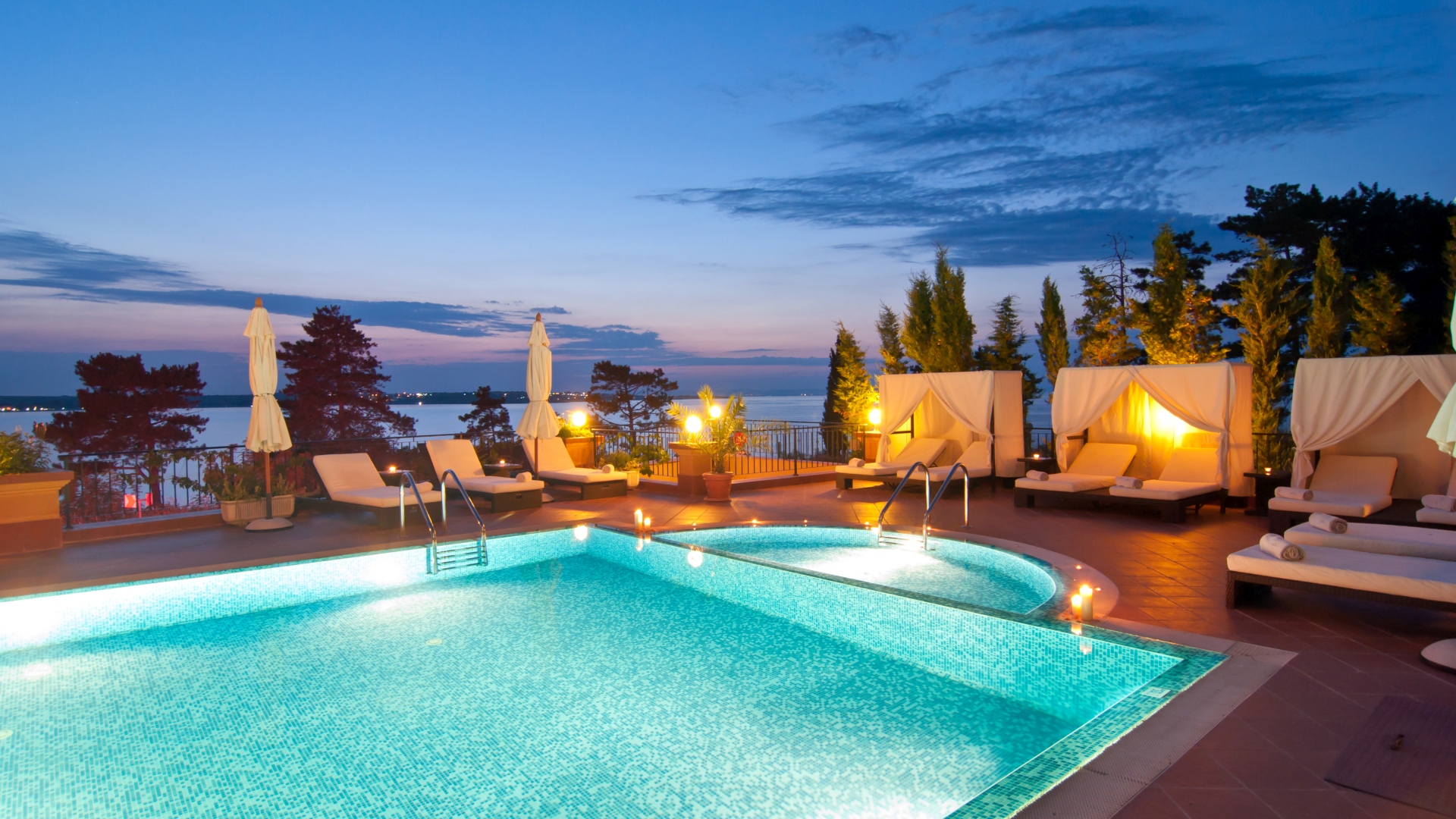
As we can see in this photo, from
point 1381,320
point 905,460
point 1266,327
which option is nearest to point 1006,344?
point 1266,327

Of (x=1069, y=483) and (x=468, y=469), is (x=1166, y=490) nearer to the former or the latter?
(x=1069, y=483)

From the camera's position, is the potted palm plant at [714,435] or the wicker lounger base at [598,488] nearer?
the potted palm plant at [714,435]

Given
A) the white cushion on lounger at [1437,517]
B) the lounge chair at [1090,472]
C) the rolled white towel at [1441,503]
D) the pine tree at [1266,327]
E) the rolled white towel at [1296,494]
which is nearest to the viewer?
the white cushion on lounger at [1437,517]

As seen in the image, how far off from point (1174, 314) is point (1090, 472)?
26.9 ft

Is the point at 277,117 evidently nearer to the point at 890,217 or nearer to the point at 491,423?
the point at 890,217

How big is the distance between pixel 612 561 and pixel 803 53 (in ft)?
30.7

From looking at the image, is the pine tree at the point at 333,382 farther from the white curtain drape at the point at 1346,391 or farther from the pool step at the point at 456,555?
the white curtain drape at the point at 1346,391

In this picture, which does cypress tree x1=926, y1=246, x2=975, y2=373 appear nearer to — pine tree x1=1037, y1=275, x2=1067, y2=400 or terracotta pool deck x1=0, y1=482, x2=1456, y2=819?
pine tree x1=1037, y1=275, x2=1067, y2=400

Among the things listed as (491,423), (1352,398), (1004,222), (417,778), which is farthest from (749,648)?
(491,423)

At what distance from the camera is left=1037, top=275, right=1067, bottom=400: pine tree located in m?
17.2

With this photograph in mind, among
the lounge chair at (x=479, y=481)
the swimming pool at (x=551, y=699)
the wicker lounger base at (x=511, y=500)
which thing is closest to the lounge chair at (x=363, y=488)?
the lounge chair at (x=479, y=481)

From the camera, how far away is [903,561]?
6340mm

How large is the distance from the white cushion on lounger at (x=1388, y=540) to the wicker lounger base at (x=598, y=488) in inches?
285

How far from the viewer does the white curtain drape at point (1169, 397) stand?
8.24 meters
